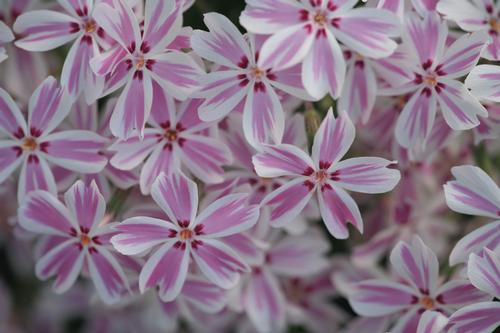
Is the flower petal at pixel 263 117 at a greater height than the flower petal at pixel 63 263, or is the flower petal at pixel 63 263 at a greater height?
the flower petal at pixel 263 117

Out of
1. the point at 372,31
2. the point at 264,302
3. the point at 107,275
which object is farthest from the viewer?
the point at 264,302

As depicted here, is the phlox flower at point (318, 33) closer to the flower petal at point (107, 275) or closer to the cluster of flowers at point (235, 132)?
the cluster of flowers at point (235, 132)

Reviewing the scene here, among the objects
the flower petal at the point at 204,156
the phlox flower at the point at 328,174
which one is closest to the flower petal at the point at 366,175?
the phlox flower at the point at 328,174

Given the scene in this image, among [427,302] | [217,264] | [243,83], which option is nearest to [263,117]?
[243,83]

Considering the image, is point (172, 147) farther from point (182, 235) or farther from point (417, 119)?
point (417, 119)

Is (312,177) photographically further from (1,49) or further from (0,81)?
(0,81)

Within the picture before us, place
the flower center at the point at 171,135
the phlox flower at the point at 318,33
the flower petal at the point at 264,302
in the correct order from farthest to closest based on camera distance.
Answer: the flower petal at the point at 264,302 → the flower center at the point at 171,135 → the phlox flower at the point at 318,33
